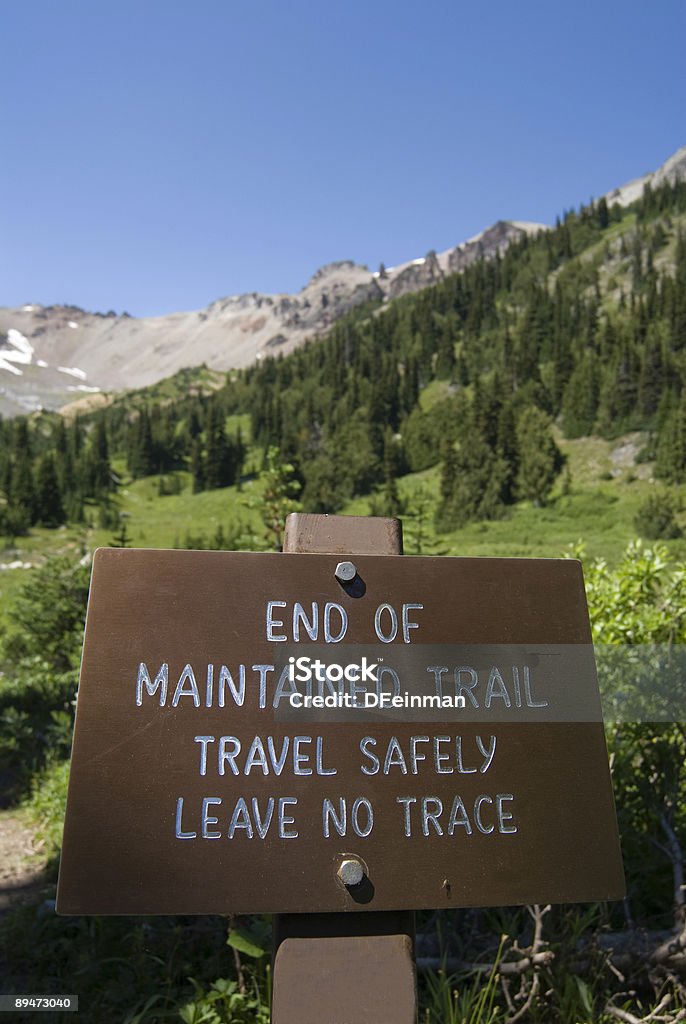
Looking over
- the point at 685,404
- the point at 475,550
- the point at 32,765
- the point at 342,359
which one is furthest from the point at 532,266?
the point at 32,765

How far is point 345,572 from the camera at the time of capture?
165 centimetres

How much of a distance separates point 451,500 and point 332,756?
1801 inches

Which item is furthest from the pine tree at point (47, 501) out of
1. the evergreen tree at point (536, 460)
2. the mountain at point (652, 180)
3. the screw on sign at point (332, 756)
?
the mountain at point (652, 180)

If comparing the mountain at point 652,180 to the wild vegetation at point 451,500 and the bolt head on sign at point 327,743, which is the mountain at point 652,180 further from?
the bolt head on sign at point 327,743

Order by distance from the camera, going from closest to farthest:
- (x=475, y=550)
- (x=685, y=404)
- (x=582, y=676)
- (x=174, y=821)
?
(x=174, y=821), (x=582, y=676), (x=475, y=550), (x=685, y=404)

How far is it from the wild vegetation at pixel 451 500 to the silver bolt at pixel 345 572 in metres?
1.36

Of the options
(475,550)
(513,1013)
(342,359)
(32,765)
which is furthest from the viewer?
(342,359)

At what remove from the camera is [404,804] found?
150cm

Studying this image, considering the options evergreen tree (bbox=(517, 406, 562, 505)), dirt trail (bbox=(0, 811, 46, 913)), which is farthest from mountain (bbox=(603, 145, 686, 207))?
dirt trail (bbox=(0, 811, 46, 913))

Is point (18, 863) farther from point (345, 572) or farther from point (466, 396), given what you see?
point (466, 396)

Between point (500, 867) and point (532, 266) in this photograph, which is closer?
point (500, 867)

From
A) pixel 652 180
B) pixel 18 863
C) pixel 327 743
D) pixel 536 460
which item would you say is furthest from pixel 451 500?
pixel 652 180

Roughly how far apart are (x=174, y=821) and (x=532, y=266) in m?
100

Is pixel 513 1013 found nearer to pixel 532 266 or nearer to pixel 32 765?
pixel 32 765
